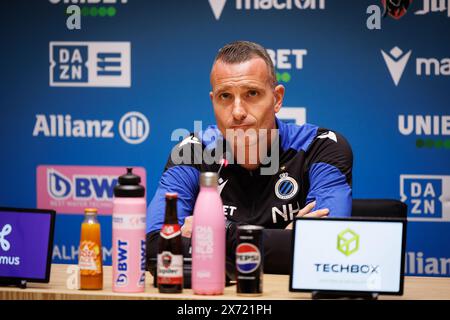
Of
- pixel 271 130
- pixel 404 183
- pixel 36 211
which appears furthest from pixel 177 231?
pixel 404 183

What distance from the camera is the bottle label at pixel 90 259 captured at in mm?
1757

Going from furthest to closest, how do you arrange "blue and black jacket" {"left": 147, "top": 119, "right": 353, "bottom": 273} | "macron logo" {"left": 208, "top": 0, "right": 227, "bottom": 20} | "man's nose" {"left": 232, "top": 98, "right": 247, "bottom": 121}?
1. "macron logo" {"left": 208, "top": 0, "right": 227, "bottom": 20}
2. "blue and black jacket" {"left": 147, "top": 119, "right": 353, "bottom": 273}
3. "man's nose" {"left": 232, "top": 98, "right": 247, "bottom": 121}

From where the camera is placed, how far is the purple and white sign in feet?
6.02

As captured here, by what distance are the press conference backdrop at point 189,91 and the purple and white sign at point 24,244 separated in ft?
6.51

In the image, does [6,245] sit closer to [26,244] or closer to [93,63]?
[26,244]

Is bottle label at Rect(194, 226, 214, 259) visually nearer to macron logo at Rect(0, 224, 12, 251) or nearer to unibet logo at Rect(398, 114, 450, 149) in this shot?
macron logo at Rect(0, 224, 12, 251)

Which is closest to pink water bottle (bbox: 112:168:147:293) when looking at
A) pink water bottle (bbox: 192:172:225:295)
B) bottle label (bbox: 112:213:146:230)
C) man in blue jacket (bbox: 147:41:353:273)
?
bottle label (bbox: 112:213:146:230)

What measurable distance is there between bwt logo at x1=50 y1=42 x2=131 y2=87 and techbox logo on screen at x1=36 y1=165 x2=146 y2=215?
0.43 m

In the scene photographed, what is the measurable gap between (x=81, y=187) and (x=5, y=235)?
206 centimetres

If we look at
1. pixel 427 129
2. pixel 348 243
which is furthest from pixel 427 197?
pixel 348 243

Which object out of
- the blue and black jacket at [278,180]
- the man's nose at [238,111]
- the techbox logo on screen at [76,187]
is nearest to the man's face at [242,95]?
the man's nose at [238,111]

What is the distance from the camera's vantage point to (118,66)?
12.7 ft

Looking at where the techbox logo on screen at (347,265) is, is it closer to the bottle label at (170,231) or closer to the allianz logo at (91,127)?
the bottle label at (170,231)

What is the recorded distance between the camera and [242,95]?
99.0 inches
